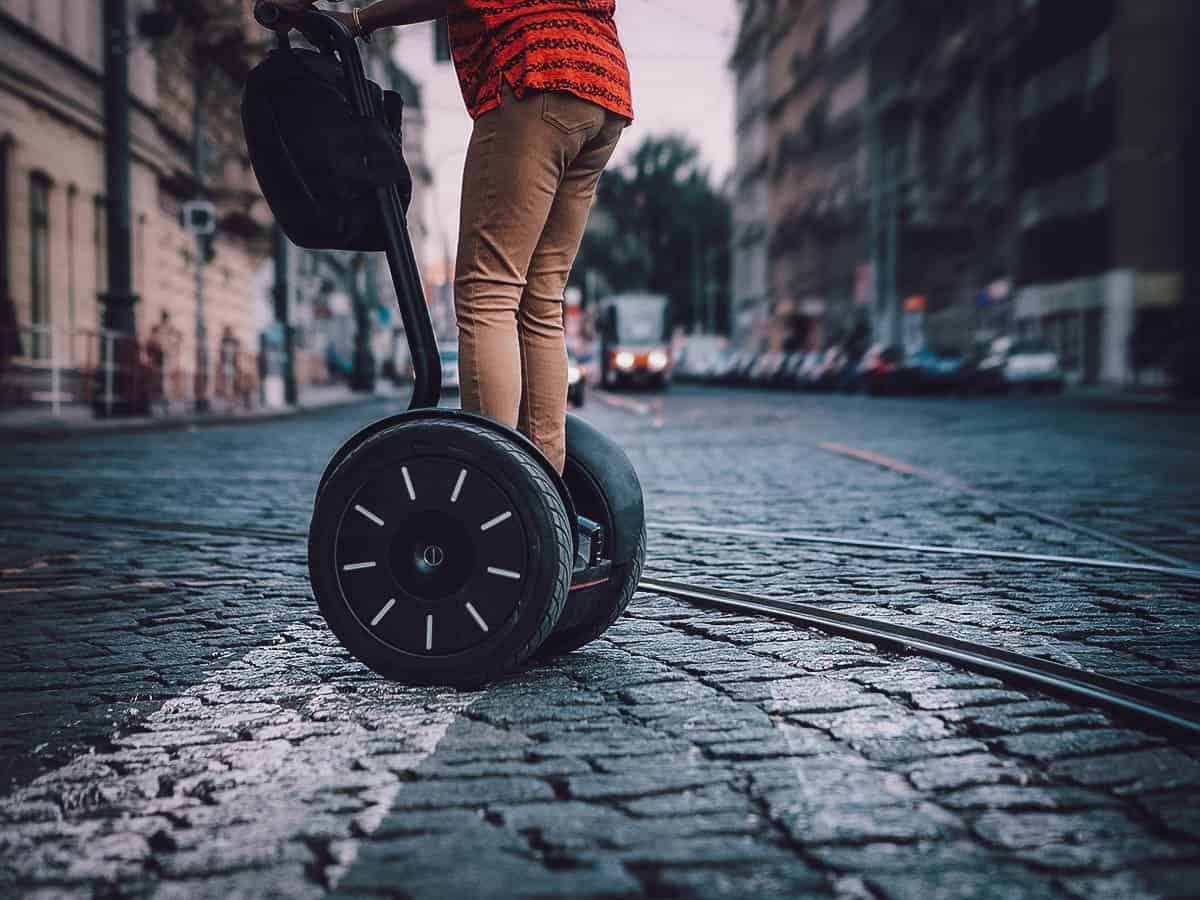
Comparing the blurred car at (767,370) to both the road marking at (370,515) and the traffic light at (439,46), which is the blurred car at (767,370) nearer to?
the traffic light at (439,46)

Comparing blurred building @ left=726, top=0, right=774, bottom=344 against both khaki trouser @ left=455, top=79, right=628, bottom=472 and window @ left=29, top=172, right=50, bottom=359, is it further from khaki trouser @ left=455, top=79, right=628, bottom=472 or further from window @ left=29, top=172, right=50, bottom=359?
khaki trouser @ left=455, top=79, right=628, bottom=472

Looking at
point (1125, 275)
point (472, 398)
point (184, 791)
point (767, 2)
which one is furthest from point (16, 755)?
point (767, 2)

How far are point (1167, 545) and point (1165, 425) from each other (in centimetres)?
1237

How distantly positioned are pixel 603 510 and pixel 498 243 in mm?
674

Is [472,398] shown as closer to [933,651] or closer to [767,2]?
[933,651]

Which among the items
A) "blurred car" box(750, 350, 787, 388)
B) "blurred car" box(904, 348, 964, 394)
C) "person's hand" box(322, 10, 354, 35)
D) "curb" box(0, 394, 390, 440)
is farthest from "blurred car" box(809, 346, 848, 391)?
"person's hand" box(322, 10, 354, 35)

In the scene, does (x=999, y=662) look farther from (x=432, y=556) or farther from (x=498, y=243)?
(x=498, y=243)

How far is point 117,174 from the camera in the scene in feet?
67.8

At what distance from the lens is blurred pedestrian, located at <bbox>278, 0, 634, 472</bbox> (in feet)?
12.1

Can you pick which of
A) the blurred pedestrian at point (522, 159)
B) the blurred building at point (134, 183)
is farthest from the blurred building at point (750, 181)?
the blurred pedestrian at point (522, 159)

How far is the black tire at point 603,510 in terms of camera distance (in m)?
4.02

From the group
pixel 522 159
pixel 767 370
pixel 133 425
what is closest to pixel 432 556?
pixel 522 159

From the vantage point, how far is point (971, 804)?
2785mm

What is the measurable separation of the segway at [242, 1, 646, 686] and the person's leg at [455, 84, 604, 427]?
0.11 m
